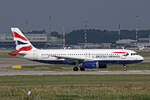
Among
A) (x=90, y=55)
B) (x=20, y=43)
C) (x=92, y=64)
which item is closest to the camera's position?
(x=92, y=64)

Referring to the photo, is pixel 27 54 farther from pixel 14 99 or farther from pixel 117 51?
pixel 14 99

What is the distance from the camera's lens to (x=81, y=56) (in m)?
67.8

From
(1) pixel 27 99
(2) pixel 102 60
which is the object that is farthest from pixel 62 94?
(2) pixel 102 60

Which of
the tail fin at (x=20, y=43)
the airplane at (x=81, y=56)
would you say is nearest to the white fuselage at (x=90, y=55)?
the airplane at (x=81, y=56)

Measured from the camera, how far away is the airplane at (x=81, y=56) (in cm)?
6669

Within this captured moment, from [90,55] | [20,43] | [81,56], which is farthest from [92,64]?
[20,43]

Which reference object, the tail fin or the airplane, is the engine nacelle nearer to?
the airplane

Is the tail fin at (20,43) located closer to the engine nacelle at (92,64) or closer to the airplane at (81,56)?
the airplane at (81,56)

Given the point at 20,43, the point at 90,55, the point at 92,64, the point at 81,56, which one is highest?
the point at 20,43

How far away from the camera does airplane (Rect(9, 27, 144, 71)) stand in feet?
219

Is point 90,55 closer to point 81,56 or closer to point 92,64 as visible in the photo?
point 81,56

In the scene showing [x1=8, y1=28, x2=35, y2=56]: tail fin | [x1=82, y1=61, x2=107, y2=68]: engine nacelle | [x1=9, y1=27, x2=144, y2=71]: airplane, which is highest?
[x1=8, y1=28, x2=35, y2=56]: tail fin

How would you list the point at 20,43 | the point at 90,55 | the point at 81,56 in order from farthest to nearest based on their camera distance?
the point at 20,43 → the point at 81,56 → the point at 90,55

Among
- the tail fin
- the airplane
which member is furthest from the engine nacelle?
the tail fin
